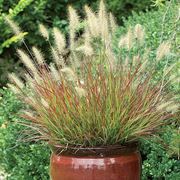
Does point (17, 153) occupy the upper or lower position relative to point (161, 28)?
lower

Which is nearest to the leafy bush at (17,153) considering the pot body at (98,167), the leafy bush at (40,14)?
the pot body at (98,167)

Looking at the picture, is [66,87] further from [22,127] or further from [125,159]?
[22,127]

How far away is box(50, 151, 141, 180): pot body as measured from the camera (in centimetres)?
411

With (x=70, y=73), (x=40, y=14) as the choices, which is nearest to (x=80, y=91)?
(x=70, y=73)

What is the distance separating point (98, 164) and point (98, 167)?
19mm

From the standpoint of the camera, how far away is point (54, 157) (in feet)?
14.2

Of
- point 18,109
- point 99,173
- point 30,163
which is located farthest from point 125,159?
point 18,109

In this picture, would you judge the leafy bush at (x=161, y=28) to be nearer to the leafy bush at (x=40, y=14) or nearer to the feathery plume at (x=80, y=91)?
the feathery plume at (x=80, y=91)

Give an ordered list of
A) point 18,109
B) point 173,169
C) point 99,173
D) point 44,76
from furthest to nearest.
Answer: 1. point 18,109
2. point 173,169
3. point 44,76
4. point 99,173

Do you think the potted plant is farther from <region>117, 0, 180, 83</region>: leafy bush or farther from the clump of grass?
<region>117, 0, 180, 83</region>: leafy bush

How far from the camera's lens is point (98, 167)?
162 inches

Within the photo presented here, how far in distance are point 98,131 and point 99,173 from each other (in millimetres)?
279

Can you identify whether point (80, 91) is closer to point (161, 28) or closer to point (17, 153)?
point (17, 153)

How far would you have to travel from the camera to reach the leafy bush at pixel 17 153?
5184 mm
